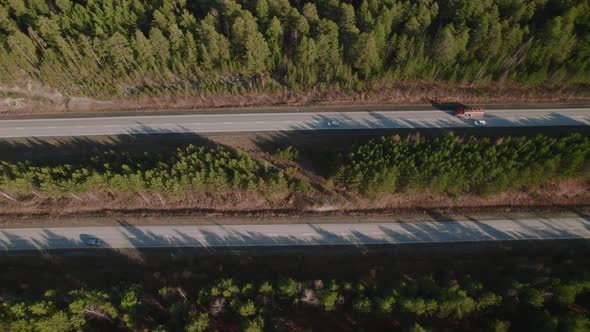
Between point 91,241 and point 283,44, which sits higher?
point 283,44

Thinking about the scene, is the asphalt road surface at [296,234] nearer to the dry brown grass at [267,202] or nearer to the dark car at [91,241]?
the dark car at [91,241]

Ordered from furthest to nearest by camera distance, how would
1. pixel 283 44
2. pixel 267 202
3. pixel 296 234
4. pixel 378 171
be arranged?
1. pixel 283 44
2. pixel 267 202
3. pixel 296 234
4. pixel 378 171

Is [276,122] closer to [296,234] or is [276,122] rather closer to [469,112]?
[296,234]

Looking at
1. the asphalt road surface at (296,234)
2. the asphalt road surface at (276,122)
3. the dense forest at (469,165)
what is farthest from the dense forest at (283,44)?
the asphalt road surface at (296,234)

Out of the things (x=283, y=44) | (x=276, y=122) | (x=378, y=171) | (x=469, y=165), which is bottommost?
(x=378, y=171)

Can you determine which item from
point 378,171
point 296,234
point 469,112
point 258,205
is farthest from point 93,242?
point 469,112

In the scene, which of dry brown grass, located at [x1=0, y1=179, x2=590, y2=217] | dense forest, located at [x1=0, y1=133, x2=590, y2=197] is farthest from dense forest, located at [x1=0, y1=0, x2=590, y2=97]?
dry brown grass, located at [x1=0, y1=179, x2=590, y2=217]
